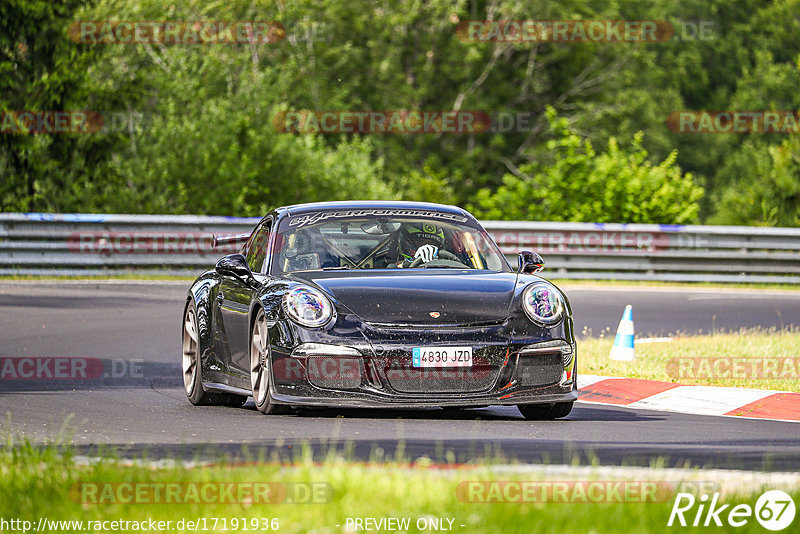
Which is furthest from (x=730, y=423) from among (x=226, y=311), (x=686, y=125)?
(x=686, y=125)

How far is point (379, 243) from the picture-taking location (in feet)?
33.3

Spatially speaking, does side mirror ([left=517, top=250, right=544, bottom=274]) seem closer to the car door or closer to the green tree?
the car door

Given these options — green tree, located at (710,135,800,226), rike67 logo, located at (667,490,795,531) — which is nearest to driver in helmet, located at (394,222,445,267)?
rike67 logo, located at (667,490,795,531)

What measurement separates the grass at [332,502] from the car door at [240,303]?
10.3 ft

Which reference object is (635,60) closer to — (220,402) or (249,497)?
(220,402)

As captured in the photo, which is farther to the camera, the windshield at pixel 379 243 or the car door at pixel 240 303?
the windshield at pixel 379 243

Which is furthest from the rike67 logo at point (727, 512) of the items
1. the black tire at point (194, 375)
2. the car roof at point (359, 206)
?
the black tire at point (194, 375)

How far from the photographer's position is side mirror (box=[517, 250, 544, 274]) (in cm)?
1009

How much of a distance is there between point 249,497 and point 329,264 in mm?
4389

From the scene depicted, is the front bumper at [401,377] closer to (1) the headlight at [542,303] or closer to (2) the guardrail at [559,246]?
(1) the headlight at [542,303]

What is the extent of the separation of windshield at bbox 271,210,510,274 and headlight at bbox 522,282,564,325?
91 cm

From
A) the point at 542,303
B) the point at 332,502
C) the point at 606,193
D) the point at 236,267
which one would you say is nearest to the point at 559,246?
the point at 606,193

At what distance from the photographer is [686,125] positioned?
60438mm

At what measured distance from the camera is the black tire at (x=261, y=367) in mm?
Answer: 9180
